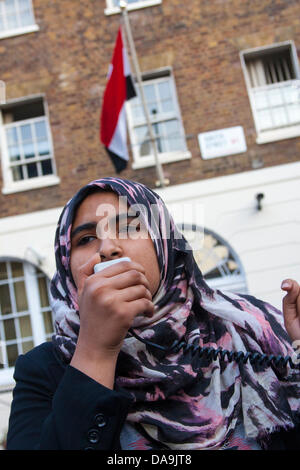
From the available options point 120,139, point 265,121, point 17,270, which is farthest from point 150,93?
point 17,270

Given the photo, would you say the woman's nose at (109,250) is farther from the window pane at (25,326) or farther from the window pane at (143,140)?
the window pane at (25,326)

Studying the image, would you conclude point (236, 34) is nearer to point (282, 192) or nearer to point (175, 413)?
point (282, 192)

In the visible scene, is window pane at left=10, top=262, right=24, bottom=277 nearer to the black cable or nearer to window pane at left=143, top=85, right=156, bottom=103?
window pane at left=143, top=85, right=156, bottom=103

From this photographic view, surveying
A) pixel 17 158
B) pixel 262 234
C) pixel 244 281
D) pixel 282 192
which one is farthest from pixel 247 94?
pixel 17 158

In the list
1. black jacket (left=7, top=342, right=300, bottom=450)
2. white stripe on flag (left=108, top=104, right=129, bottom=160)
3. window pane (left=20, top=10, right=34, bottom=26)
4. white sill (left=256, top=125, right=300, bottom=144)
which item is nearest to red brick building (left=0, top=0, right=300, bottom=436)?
white sill (left=256, top=125, right=300, bottom=144)

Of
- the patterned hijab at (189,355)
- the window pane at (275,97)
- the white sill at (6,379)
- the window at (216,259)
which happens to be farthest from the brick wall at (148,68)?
the patterned hijab at (189,355)

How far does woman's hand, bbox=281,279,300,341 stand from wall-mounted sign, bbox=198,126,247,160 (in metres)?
6.98

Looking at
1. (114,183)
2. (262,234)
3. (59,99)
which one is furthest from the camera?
(59,99)

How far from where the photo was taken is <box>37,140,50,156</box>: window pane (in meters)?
8.63

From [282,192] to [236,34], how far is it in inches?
127

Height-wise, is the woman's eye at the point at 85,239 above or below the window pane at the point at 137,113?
below

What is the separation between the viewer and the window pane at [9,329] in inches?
337

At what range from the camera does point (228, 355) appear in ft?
4.22

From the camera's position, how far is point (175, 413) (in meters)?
1.19
